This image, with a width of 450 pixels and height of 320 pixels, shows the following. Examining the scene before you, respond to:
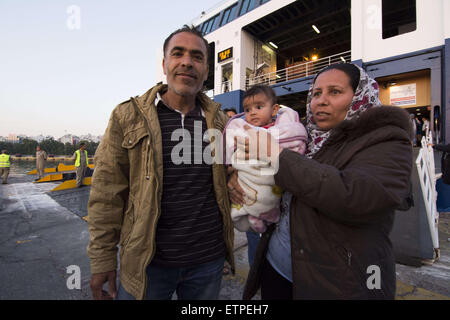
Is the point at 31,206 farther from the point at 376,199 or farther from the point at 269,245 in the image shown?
the point at 376,199

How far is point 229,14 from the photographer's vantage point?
16.9 metres

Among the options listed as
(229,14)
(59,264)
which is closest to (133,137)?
(59,264)

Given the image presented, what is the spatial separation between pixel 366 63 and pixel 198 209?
1225cm

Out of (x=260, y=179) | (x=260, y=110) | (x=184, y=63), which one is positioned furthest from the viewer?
(x=260, y=110)

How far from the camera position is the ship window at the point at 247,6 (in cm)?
1497

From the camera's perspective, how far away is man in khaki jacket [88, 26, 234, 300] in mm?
1246

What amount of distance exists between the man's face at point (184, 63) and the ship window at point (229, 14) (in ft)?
60.7

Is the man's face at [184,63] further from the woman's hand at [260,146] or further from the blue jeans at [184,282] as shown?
the blue jeans at [184,282]

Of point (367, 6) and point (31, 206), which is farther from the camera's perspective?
point (367, 6)

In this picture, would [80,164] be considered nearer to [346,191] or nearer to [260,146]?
[260,146]

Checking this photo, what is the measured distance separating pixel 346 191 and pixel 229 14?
20.4 meters

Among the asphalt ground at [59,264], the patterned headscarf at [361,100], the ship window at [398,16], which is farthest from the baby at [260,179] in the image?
the ship window at [398,16]
